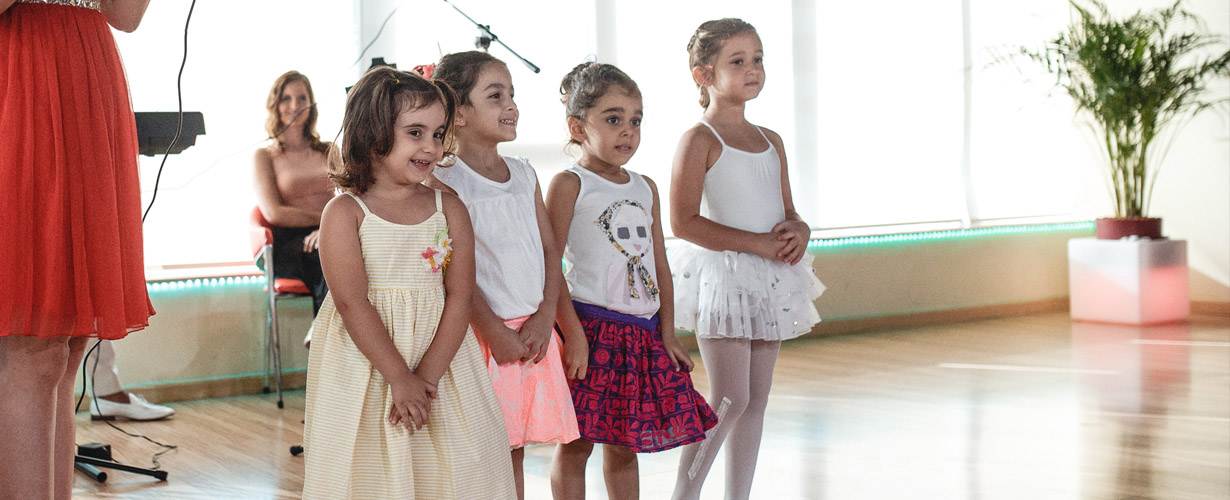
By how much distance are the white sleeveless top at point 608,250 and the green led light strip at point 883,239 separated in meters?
2.81

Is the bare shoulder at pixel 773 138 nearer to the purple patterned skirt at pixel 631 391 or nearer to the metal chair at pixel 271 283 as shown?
the purple patterned skirt at pixel 631 391

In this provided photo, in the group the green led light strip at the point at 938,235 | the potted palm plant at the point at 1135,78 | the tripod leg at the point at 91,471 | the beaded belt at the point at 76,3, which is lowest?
the tripod leg at the point at 91,471

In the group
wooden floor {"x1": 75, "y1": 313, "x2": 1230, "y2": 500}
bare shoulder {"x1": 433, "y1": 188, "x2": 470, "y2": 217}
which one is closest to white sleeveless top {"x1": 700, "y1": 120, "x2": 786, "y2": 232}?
wooden floor {"x1": 75, "y1": 313, "x2": 1230, "y2": 500}

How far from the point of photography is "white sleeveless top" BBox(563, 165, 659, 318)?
96.0 inches

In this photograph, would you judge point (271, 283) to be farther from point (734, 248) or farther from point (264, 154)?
point (734, 248)

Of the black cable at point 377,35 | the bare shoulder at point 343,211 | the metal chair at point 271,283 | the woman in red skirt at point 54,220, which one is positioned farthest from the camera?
the black cable at point 377,35

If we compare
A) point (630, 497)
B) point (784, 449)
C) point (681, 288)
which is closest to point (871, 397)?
point (784, 449)

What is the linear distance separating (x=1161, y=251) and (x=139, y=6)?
6.05 meters

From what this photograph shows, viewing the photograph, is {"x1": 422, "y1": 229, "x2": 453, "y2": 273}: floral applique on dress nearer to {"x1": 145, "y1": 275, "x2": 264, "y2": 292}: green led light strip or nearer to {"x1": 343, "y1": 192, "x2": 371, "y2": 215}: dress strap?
{"x1": 343, "y1": 192, "x2": 371, "y2": 215}: dress strap

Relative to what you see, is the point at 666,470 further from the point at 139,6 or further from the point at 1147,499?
the point at 139,6

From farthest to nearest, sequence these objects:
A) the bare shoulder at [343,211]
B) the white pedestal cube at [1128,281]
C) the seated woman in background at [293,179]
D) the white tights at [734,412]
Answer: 1. the white pedestal cube at [1128,281]
2. the seated woman in background at [293,179]
3. the white tights at [734,412]
4. the bare shoulder at [343,211]

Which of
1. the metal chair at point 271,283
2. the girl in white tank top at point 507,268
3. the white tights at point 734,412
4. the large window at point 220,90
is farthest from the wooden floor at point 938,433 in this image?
the girl in white tank top at point 507,268

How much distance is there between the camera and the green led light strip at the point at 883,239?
486cm

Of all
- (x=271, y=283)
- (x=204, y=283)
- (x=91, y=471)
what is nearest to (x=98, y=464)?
(x=91, y=471)
